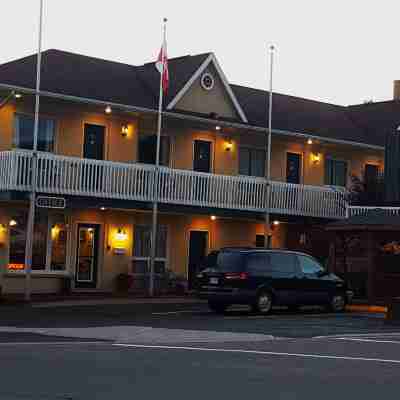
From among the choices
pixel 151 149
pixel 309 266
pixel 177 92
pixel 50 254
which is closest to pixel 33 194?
pixel 50 254

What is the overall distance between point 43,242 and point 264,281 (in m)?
9.21

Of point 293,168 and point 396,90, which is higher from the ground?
point 396,90

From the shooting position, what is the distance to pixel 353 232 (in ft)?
107

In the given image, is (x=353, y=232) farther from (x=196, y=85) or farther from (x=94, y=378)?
(x=94, y=378)

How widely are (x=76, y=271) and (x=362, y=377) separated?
21.6 metres

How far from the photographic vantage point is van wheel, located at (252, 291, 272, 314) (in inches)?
1048

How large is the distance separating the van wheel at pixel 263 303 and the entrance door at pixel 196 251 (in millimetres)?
9941

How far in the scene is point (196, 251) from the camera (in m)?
37.2

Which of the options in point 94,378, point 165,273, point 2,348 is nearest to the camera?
point 94,378

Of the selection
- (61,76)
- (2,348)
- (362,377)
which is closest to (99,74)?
(61,76)

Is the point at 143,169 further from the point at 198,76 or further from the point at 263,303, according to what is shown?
the point at 263,303

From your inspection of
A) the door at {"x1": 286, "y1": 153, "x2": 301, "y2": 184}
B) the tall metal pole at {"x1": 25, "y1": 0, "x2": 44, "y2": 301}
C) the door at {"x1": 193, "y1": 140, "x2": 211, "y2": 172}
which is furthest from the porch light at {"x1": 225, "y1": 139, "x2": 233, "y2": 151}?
the tall metal pole at {"x1": 25, "y1": 0, "x2": 44, "y2": 301}

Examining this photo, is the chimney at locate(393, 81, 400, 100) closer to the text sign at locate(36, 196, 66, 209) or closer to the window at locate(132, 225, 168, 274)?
the window at locate(132, 225, 168, 274)

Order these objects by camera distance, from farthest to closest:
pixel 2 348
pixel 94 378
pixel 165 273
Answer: pixel 165 273 < pixel 2 348 < pixel 94 378
